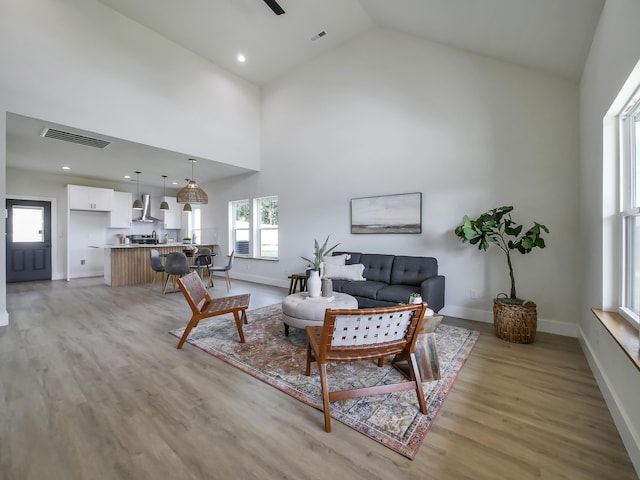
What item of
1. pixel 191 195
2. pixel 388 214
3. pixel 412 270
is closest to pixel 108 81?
pixel 191 195

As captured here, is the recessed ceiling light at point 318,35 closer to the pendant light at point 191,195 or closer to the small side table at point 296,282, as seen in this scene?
the pendant light at point 191,195

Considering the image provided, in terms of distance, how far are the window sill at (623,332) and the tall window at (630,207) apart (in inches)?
2.4

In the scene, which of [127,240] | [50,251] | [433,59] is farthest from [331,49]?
[50,251]

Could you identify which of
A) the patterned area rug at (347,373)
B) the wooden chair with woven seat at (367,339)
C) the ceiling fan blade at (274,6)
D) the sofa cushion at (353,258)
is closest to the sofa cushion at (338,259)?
the sofa cushion at (353,258)

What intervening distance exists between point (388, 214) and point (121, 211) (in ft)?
25.4

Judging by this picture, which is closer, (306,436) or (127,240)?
(306,436)

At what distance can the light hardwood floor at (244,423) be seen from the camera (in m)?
1.41

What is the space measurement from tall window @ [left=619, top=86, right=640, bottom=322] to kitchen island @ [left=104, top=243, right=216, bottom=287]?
8017mm

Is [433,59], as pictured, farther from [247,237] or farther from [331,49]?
[247,237]

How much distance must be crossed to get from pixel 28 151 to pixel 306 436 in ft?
23.0

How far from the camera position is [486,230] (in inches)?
128

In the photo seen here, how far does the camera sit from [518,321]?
300 centimetres

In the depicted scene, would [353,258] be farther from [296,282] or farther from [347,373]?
[347,373]

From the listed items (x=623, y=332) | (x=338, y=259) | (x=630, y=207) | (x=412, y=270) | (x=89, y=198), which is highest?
(x=89, y=198)
